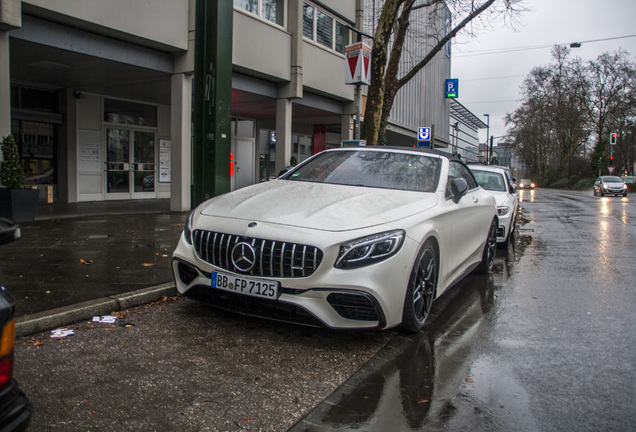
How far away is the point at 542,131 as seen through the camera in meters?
61.8

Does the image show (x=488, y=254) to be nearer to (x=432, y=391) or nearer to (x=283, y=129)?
(x=432, y=391)

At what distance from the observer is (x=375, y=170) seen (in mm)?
5102

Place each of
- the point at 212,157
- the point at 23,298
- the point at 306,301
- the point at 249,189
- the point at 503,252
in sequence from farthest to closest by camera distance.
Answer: the point at 503,252 < the point at 212,157 < the point at 249,189 < the point at 23,298 < the point at 306,301

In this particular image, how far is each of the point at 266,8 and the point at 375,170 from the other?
37.6 feet

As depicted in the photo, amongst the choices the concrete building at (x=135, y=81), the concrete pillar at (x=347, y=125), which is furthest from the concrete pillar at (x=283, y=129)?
the concrete pillar at (x=347, y=125)

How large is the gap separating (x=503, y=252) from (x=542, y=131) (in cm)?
5888

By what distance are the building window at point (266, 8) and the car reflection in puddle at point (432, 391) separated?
1213cm

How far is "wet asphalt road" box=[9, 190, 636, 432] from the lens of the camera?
2.72m

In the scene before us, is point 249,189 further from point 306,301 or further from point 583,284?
point 583,284

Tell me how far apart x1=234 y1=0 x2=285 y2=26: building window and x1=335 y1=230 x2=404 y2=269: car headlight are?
11910 mm

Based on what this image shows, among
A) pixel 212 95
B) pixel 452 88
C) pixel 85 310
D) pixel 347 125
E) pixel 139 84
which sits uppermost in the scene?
pixel 452 88

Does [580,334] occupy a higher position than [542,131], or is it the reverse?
[542,131]

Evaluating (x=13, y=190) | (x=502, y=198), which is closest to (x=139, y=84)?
(x=13, y=190)

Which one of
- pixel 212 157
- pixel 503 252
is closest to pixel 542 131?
pixel 503 252
